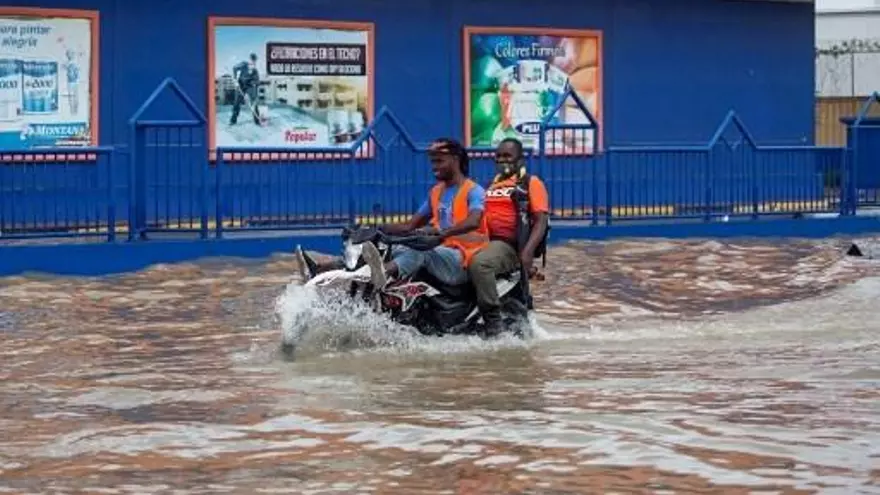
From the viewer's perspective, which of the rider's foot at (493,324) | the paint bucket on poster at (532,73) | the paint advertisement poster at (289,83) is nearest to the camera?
the rider's foot at (493,324)

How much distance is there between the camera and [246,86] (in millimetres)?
22297

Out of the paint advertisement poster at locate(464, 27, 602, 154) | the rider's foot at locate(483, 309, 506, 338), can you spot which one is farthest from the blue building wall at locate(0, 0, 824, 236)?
the rider's foot at locate(483, 309, 506, 338)

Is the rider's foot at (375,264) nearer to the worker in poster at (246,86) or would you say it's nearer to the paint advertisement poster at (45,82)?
the paint advertisement poster at (45,82)

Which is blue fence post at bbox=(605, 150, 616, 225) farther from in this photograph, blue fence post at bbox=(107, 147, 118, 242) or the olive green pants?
the olive green pants

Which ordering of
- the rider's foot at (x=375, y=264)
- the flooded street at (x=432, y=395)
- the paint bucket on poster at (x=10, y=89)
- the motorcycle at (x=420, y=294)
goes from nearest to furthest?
the flooded street at (x=432, y=395), the rider's foot at (x=375, y=264), the motorcycle at (x=420, y=294), the paint bucket on poster at (x=10, y=89)

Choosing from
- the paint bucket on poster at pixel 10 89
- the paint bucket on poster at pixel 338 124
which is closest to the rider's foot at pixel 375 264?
the paint bucket on poster at pixel 10 89

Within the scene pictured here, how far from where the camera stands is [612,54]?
25719 mm

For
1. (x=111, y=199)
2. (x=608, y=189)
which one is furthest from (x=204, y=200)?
(x=608, y=189)

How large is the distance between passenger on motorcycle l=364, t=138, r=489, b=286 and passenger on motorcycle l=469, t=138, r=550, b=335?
0.13 meters

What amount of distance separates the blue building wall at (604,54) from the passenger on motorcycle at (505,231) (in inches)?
391

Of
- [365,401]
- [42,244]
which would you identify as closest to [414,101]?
[42,244]

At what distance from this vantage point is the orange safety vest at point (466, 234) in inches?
480

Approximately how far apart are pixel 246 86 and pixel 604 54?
238 inches

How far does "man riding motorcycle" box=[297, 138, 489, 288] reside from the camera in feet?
39.1
